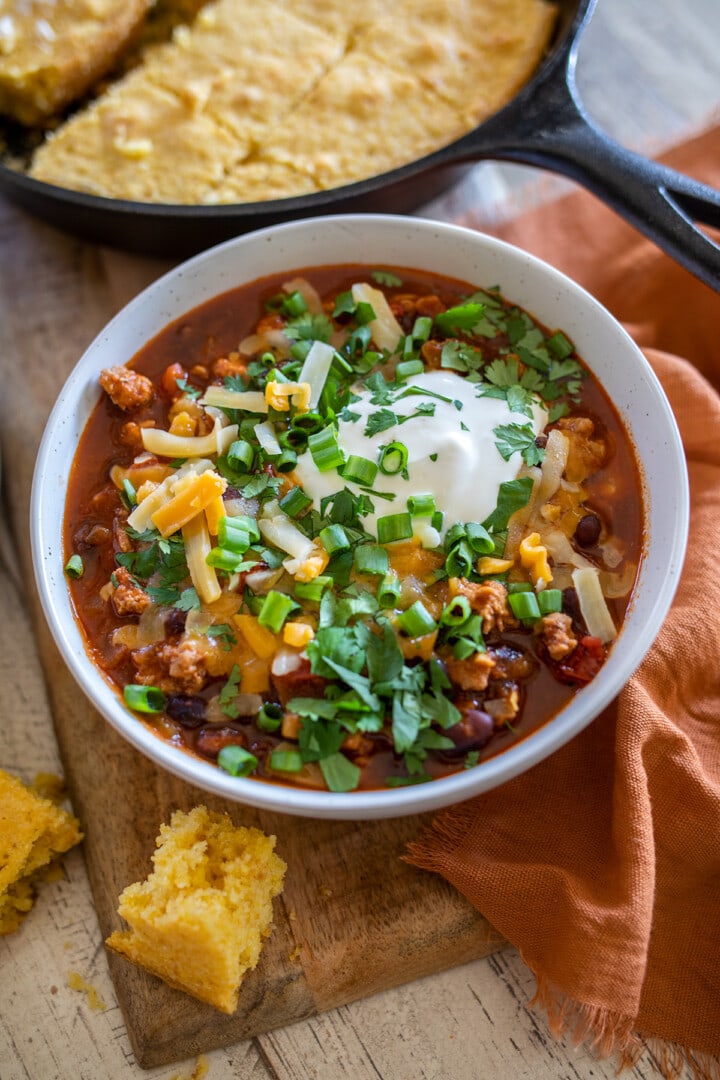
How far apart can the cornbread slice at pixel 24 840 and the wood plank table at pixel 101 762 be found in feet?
0.23

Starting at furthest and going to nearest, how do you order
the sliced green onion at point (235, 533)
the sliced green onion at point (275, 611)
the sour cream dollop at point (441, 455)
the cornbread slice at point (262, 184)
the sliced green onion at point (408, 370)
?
the cornbread slice at point (262, 184), the sliced green onion at point (408, 370), the sour cream dollop at point (441, 455), the sliced green onion at point (235, 533), the sliced green onion at point (275, 611)

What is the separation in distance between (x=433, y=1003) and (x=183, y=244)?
2759 mm

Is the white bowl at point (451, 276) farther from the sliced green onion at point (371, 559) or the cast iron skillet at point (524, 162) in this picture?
the sliced green onion at point (371, 559)

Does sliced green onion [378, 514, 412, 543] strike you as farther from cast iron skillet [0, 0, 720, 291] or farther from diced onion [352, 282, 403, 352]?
cast iron skillet [0, 0, 720, 291]

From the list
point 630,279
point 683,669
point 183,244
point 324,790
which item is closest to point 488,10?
point 630,279

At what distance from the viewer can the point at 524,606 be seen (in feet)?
9.76

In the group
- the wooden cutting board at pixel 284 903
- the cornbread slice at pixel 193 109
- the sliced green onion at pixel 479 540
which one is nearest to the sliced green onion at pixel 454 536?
the sliced green onion at pixel 479 540

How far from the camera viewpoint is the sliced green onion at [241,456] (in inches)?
124

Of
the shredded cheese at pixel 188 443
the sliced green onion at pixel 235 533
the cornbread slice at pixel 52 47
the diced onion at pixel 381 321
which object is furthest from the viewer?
the cornbread slice at pixel 52 47

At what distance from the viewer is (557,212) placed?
4160mm

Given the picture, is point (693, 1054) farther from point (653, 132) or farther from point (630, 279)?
point (653, 132)

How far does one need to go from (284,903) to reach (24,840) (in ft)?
2.64

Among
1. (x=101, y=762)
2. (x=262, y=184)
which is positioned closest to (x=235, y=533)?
(x=101, y=762)

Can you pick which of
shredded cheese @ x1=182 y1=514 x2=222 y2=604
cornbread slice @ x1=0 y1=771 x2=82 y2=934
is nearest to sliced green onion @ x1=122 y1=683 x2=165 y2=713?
shredded cheese @ x1=182 y1=514 x2=222 y2=604
